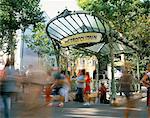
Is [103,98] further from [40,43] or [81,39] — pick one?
[40,43]

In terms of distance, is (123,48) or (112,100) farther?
(123,48)

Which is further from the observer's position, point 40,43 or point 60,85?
point 40,43

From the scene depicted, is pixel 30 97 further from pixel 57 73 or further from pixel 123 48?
pixel 123 48

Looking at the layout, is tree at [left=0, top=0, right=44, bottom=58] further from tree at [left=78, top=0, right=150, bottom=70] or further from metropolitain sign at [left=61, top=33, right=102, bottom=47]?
metropolitain sign at [left=61, top=33, right=102, bottom=47]

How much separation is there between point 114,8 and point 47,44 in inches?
675

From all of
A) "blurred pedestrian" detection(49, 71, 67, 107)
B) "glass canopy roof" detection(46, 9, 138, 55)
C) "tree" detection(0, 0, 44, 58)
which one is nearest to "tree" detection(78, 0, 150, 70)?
"tree" detection(0, 0, 44, 58)

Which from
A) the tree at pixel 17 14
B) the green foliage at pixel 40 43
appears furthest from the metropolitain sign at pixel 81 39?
the green foliage at pixel 40 43

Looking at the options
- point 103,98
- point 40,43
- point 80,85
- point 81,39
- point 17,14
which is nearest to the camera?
point 80,85

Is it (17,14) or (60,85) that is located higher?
(17,14)

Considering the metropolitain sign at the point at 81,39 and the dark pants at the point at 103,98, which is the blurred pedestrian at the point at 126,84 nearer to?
the metropolitain sign at the point at 81,39

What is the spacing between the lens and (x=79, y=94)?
752 inches

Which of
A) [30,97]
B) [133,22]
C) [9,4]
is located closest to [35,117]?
[30,97]

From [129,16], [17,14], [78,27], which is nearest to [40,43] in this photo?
[17,14]

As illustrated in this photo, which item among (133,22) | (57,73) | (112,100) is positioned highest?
(133,22)
